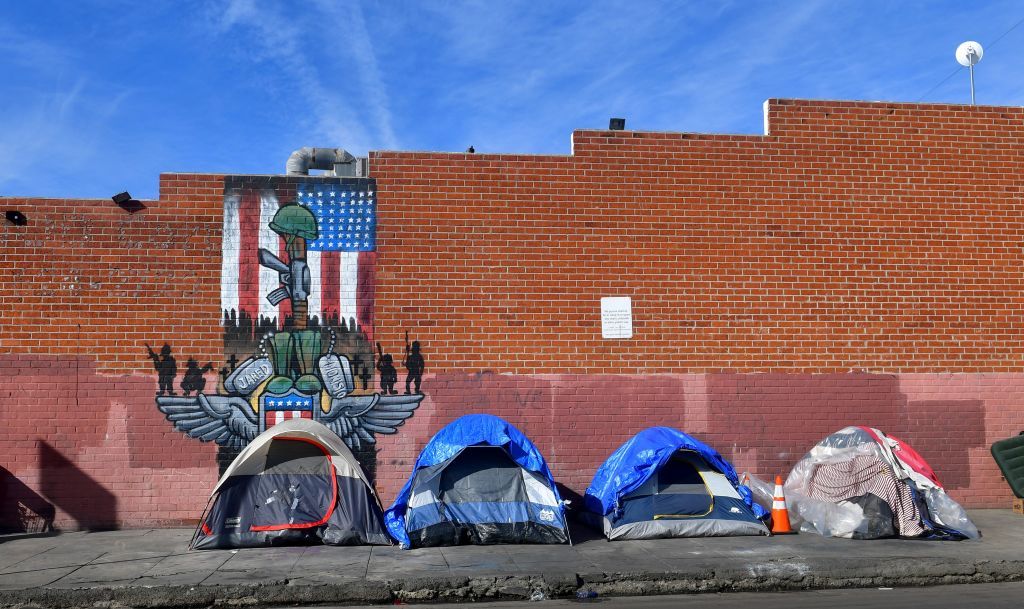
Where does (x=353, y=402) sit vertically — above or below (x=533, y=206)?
below

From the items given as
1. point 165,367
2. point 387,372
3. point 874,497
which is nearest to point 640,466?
point 874,497

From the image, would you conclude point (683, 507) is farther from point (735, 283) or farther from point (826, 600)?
point (735, 283)

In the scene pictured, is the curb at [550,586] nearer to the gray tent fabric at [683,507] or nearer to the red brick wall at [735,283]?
the gray tent fabric at [683,507]

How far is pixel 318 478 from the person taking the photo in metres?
11.0

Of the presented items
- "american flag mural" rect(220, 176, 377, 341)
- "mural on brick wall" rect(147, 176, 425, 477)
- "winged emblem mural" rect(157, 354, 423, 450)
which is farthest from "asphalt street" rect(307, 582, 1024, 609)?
"american flag mural" rect(220, 176, 377, 341)

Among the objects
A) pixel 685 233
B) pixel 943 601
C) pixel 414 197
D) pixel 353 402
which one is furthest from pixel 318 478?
pixel 943 601

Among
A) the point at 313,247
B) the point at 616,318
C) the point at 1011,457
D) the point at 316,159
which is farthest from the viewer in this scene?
the point at 316,159

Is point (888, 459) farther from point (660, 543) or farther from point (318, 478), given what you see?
point (318, 478)

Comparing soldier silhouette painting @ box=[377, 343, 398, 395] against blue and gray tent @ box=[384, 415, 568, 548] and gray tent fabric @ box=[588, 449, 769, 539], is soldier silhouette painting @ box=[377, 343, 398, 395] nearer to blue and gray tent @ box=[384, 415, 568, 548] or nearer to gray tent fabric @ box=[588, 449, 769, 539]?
blue and gray tent @ box=[384, 415, 568, 548]

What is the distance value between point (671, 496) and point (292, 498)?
4735mm

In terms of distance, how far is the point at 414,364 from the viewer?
40.9 feet

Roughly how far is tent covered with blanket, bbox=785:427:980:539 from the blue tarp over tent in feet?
2.50

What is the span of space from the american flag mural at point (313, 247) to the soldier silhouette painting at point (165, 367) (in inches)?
38.7

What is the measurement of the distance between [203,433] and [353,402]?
2080mm
